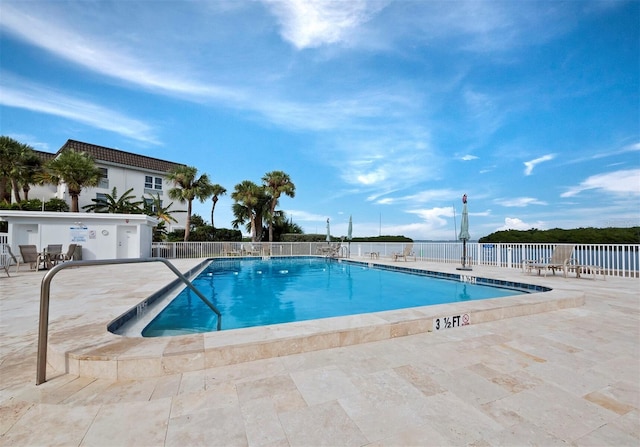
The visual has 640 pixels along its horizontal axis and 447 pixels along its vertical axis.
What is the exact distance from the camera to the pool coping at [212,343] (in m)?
2.35

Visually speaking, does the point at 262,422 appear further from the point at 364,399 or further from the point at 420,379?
the point at 420,379

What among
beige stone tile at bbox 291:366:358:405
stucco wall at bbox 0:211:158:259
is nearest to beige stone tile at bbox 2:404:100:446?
beige stone tile at bbox 291:366:358:405

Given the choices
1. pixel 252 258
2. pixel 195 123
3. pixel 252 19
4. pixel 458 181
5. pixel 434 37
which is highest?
pixel 434 37

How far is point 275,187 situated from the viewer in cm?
2381

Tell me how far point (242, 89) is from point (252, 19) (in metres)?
2.91

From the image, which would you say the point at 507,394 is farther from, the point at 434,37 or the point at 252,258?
the point at 252,258

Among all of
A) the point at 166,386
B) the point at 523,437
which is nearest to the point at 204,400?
the point at 166,386

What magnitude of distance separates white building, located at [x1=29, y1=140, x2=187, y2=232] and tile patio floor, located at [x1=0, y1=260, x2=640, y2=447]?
22545 millimetres

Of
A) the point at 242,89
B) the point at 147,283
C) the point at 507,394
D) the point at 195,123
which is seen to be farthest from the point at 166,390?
the point at 195,123

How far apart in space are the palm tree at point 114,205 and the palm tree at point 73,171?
3177mm

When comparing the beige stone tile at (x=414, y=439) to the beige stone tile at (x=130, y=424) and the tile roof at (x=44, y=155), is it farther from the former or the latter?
the tile roof at (x=44, y=155)

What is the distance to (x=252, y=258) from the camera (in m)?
16.8

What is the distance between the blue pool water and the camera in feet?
17.4

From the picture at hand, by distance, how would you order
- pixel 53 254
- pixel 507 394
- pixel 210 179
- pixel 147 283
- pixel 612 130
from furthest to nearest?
pixel 210 179 → pixel 612 130 → pixel 53 254 → pixel 147 283 → pixel 507 394
